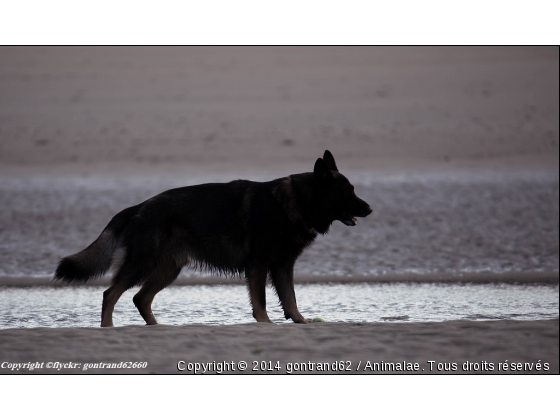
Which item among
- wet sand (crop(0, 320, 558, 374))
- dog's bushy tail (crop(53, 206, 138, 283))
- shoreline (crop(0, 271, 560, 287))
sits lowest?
wet sand (crop(0, 320, 558, 374))

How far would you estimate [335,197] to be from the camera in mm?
6254

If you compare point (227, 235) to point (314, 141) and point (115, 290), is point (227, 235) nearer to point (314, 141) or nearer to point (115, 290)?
point (115, 290)

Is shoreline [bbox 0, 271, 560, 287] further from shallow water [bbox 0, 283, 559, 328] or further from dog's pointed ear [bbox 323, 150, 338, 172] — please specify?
dog's pointed ear [bbox 323, 150, 338, 172]

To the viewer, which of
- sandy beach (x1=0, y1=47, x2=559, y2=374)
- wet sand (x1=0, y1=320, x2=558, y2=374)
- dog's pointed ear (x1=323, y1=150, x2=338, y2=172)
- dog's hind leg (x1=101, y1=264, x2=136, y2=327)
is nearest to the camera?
wet sand (x1=0, y1=320, x2=558, y2=374)

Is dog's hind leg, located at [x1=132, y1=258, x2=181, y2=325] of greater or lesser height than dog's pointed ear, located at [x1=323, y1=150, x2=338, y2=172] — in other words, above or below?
below

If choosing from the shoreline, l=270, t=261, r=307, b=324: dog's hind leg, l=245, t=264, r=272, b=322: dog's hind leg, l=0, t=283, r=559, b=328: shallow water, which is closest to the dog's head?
l=270, t=261, r=307, b=324: dog's hind leg

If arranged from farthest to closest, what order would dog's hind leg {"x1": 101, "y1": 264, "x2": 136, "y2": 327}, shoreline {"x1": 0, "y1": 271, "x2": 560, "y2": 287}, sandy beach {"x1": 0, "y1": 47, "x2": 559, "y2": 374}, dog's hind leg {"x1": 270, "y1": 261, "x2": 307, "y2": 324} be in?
sandy beach {"x1": 0, "y1": 47, "x2": 559, "y2": 374} < shoreline {"x1": 0, "y1": 271, "x2": 560, "y2": 287} < dog's hind leg {"x1": 270, "y1": 261, "x2": 307, "y2": 324} < dog's hind leg {"x1": 101, "y1": 264, "x2": 136, "y2": 327}

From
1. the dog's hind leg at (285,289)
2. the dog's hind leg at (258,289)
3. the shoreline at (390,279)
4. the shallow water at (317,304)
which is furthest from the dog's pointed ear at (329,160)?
the shoreline at (390,279)

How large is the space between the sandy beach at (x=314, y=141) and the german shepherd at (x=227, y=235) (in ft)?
10.6

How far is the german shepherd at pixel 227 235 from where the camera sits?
615 cm

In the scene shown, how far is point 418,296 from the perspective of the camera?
7.89 m

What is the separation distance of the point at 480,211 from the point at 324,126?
5.46 metres

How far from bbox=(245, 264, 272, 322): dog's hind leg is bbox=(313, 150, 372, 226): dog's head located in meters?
0.85

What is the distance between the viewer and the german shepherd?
242 inches
